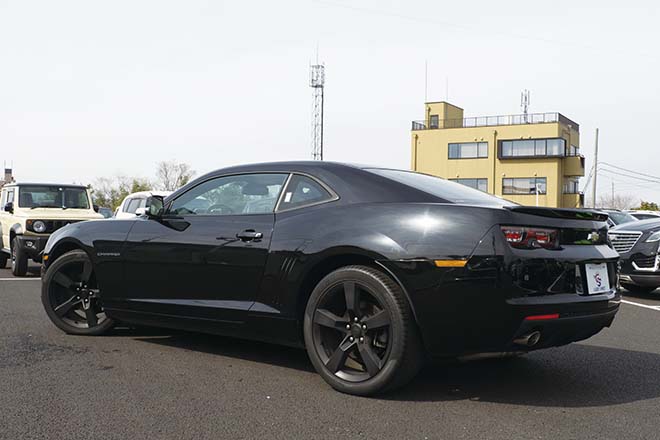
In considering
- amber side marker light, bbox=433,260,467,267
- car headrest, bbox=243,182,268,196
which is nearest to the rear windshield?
amber side marker light, bbox=433,260,467,267

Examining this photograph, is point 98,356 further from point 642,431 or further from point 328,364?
point 642,431

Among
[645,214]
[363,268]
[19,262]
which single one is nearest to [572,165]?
[645,214]

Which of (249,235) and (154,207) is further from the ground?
(154,207)

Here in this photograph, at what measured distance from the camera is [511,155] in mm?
52250

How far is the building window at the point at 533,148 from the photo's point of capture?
50875mm

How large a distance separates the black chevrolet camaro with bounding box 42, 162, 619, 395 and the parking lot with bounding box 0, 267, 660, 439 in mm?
301

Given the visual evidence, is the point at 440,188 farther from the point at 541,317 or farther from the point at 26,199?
the point at 26,199

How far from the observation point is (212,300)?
5008 millimetres

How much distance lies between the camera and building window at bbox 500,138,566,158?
2003 inches

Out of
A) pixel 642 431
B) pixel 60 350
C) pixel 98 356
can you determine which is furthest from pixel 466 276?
pixel 60 350

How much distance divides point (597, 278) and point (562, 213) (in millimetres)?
495

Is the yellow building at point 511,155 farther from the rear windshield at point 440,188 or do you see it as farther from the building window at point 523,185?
the rear windshield at point 440,188

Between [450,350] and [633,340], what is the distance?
316 cm

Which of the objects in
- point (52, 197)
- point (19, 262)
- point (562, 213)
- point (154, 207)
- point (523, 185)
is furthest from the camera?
point (523, 185)
